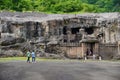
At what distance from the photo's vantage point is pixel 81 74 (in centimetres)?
2592

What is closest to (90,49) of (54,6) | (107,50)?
(107,50)

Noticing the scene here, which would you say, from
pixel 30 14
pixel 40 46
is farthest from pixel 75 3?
pixel 40 46

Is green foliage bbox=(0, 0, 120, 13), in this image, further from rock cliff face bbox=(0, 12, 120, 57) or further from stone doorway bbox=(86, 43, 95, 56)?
stone doorway bbox=(86, 43, 95, 56)

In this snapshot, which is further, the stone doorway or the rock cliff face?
the rock cliff face

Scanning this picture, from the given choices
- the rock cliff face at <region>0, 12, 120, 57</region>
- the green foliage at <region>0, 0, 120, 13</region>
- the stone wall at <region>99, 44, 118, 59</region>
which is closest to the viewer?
the stone wall at <region>99, 44, 118, 59</region>

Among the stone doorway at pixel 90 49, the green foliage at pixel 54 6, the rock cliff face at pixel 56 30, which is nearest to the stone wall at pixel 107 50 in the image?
the stone doorway at pixel 90 49

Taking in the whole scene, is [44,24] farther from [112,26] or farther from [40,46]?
[112,26]

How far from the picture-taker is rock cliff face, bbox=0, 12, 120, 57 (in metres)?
46.6

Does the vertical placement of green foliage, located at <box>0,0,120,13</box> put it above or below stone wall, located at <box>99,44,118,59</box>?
above

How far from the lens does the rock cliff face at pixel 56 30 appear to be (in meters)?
46.6

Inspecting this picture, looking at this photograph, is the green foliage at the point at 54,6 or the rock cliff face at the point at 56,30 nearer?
the rock cliff face at the point at 56,30

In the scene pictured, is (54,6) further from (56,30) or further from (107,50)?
(107,50)

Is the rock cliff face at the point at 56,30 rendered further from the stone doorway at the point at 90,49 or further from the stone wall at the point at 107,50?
the stone doorway at the point at 90,49

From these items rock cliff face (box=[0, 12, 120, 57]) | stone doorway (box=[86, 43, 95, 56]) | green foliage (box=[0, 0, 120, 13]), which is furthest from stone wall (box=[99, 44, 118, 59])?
green foliage (box=[0, 0, 120, 13])
